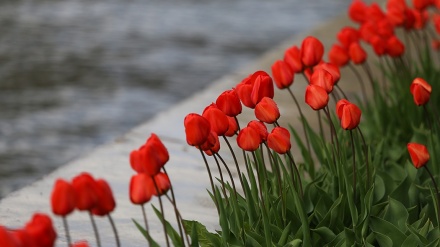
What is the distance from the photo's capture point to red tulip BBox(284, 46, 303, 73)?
9.62 ft

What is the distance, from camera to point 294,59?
9.64 feet

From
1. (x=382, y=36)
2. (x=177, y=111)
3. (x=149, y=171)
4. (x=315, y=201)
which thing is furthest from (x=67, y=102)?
→ (x=149, y=171)

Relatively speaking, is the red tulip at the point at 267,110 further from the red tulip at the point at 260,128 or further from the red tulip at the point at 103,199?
the red tulip at the point at 103,199

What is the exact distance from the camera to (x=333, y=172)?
2.85m

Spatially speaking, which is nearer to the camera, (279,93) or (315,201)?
(315,201)

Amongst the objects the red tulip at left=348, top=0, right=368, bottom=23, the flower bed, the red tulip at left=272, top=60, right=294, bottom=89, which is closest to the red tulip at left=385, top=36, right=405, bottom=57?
the flower bed

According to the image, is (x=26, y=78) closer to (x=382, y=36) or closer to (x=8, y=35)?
(x=8, y=35)

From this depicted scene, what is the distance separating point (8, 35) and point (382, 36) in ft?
14.9

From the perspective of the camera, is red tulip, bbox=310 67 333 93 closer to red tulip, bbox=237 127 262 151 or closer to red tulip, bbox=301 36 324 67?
red tulip, bbox=237 127 262 151

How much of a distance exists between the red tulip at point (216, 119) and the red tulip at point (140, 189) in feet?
1.14

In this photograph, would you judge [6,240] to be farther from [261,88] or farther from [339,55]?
[339,55]

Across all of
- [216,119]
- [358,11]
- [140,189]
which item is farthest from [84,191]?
[358,11]

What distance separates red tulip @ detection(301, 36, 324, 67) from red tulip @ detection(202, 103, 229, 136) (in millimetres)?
671

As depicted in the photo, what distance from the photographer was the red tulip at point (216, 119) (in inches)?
88.9
